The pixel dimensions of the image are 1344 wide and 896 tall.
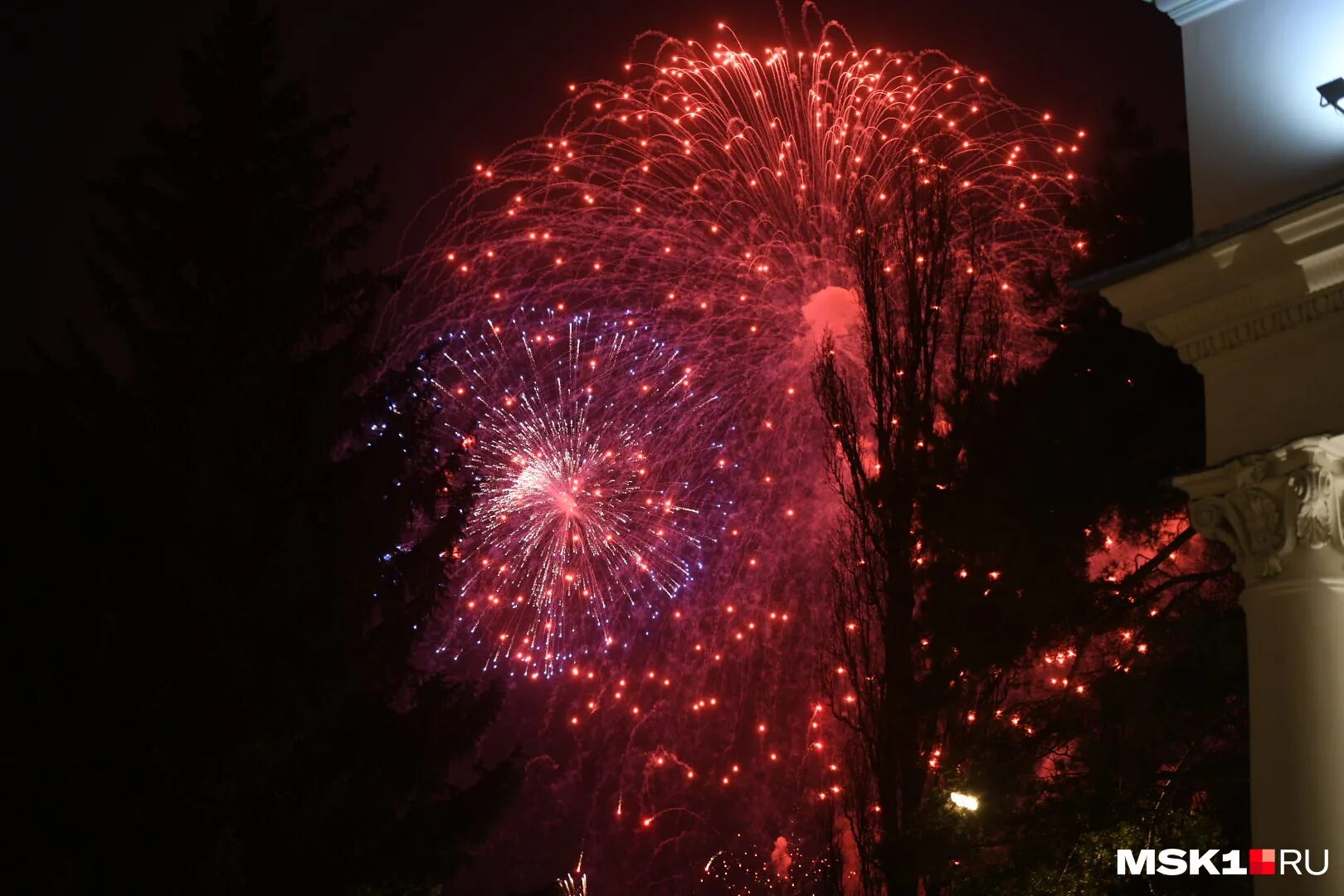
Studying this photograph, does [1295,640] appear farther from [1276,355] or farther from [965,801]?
[965,801]

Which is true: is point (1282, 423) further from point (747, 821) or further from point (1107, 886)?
point (747, 821)

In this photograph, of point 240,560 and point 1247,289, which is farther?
point 240,560

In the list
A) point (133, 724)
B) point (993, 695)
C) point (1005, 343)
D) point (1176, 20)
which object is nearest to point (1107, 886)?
point (993, 695)

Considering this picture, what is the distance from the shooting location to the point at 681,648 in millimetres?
28297

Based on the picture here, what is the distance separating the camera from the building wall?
11367 millimetres

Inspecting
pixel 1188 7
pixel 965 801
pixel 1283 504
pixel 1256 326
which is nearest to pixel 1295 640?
pixel 1283 504

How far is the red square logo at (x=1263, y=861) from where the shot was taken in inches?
383

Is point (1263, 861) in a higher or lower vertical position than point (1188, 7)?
lower

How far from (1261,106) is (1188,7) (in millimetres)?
1311

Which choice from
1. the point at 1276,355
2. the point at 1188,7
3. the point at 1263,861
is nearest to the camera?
the point at 1263,861

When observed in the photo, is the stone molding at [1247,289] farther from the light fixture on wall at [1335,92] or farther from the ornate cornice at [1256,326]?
the light fixture on wall at [1335,92]

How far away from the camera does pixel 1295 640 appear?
10.1 metres

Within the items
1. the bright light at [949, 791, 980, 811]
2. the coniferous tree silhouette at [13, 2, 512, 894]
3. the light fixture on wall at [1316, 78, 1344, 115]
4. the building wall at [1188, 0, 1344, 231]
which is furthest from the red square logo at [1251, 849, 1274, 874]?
the coniferous tree silhouette at [13, 2, 512, 894]

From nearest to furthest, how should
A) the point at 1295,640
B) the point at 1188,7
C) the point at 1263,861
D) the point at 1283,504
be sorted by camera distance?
the point at 1263,861, the point at 1295,640, the point at 1283,504, the point at 1188,7
